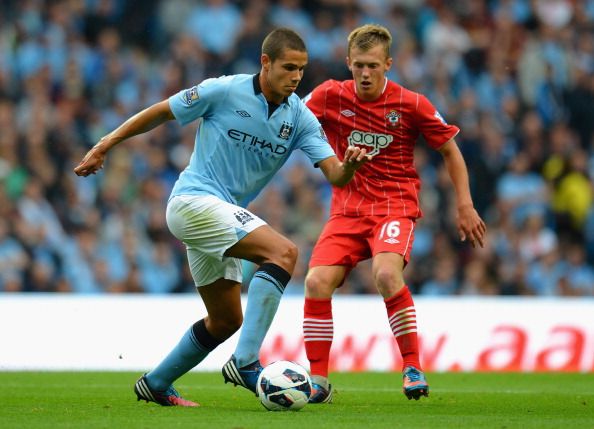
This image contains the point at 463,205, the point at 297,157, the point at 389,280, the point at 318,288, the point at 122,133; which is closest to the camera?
the point at 122,133

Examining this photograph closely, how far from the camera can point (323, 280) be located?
324 inches

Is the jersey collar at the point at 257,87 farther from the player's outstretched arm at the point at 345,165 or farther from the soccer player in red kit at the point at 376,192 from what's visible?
the soccer player in red kit at the point at 376,192

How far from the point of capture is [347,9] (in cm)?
1758

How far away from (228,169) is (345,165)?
738 millimetres

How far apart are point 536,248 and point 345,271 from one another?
7116 mm

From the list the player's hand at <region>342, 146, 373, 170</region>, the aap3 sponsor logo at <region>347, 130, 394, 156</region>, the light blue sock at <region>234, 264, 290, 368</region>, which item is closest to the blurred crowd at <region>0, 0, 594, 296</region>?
the aap3 sponsor logo at <region>347, 130, 394, 156</region>

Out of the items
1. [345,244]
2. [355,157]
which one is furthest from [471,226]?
[355,157]

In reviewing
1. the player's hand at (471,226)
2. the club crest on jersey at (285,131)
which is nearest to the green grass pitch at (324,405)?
the player's hand at (471,226)

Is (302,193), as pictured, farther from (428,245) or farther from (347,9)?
(347,9)

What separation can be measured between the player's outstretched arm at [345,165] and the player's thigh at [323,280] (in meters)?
0.96

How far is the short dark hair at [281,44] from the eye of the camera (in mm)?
7348

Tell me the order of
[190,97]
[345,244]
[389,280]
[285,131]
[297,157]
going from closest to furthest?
[190,97] < [285,131] < [389,280] < [345,244] < [297,157]

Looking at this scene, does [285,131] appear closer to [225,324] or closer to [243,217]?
[243,217]

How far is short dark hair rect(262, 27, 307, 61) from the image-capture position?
735cm
